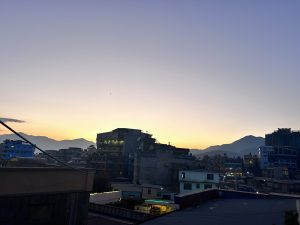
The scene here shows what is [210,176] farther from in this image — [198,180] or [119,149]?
→ [119,149]

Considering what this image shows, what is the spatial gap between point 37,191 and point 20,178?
1869 mm

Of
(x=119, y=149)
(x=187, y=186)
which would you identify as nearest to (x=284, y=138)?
(x=119, y=149)

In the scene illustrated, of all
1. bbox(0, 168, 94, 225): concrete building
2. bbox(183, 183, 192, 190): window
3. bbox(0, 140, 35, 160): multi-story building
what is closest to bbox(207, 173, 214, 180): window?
bbox(183, 183, 192, 190): window

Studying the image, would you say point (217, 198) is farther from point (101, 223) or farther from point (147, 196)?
point (147, 196)

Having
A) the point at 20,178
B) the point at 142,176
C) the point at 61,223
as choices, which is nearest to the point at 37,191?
the point at 20,178

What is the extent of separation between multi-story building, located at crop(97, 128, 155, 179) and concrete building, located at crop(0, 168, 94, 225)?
73.4 metres

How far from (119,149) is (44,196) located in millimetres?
84963

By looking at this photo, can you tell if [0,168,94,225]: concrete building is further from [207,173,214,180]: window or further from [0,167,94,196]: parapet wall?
[207,173,214,180]: window

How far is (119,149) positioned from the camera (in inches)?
4309

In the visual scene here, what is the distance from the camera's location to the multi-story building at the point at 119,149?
340 feet

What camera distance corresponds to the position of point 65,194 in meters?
26.7

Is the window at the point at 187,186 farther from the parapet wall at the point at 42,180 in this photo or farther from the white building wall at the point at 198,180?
the parapet wall at the point at 42,180

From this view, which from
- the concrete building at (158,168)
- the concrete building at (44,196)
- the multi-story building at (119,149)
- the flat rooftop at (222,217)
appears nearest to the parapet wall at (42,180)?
the concrete building at (44,196)

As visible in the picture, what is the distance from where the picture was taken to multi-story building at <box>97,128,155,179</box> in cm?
10356
